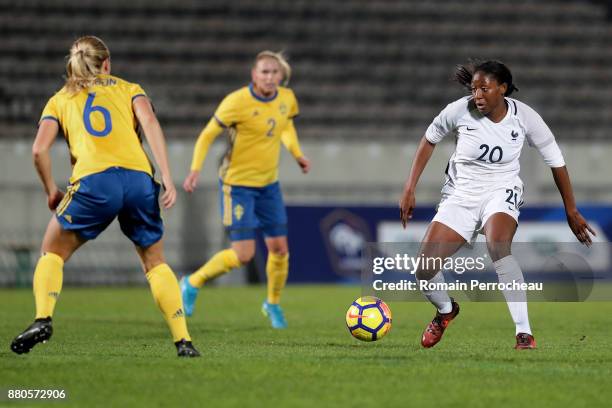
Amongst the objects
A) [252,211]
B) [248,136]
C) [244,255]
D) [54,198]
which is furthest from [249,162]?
[54,198]

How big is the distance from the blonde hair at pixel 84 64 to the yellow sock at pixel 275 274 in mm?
4148

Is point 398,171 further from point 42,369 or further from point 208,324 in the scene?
point 42,369

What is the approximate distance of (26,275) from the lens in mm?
16891

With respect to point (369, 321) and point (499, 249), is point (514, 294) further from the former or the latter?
point (369, 321)

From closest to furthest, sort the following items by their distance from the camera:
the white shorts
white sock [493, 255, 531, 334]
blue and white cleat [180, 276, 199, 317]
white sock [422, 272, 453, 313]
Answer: white sock [493, 255, 531, 334] → the white shorts → white sock [422, 272, 453, 313] → blue and white cleat [180, 276, 199, 317]

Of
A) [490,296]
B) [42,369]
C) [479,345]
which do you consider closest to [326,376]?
[42,369]

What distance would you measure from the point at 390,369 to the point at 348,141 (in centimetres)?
1377

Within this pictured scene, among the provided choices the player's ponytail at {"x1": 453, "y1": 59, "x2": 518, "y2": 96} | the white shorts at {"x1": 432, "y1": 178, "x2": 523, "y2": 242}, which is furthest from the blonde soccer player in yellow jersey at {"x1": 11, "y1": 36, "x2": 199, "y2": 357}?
the player's ponytail at {"x1": 453, "y1": 59, "x2": 518, "y2": 96}

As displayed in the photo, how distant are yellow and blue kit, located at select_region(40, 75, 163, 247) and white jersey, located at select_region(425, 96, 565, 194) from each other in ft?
7.11

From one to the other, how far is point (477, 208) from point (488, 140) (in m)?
0.47

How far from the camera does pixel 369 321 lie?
7355 millimetres

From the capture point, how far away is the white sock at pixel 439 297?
24.5 feet

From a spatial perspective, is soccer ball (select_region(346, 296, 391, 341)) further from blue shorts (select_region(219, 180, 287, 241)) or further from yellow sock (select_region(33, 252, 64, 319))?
blue shorts (select_region(219, 180, 287, 241))

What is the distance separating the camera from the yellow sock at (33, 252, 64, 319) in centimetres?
621
